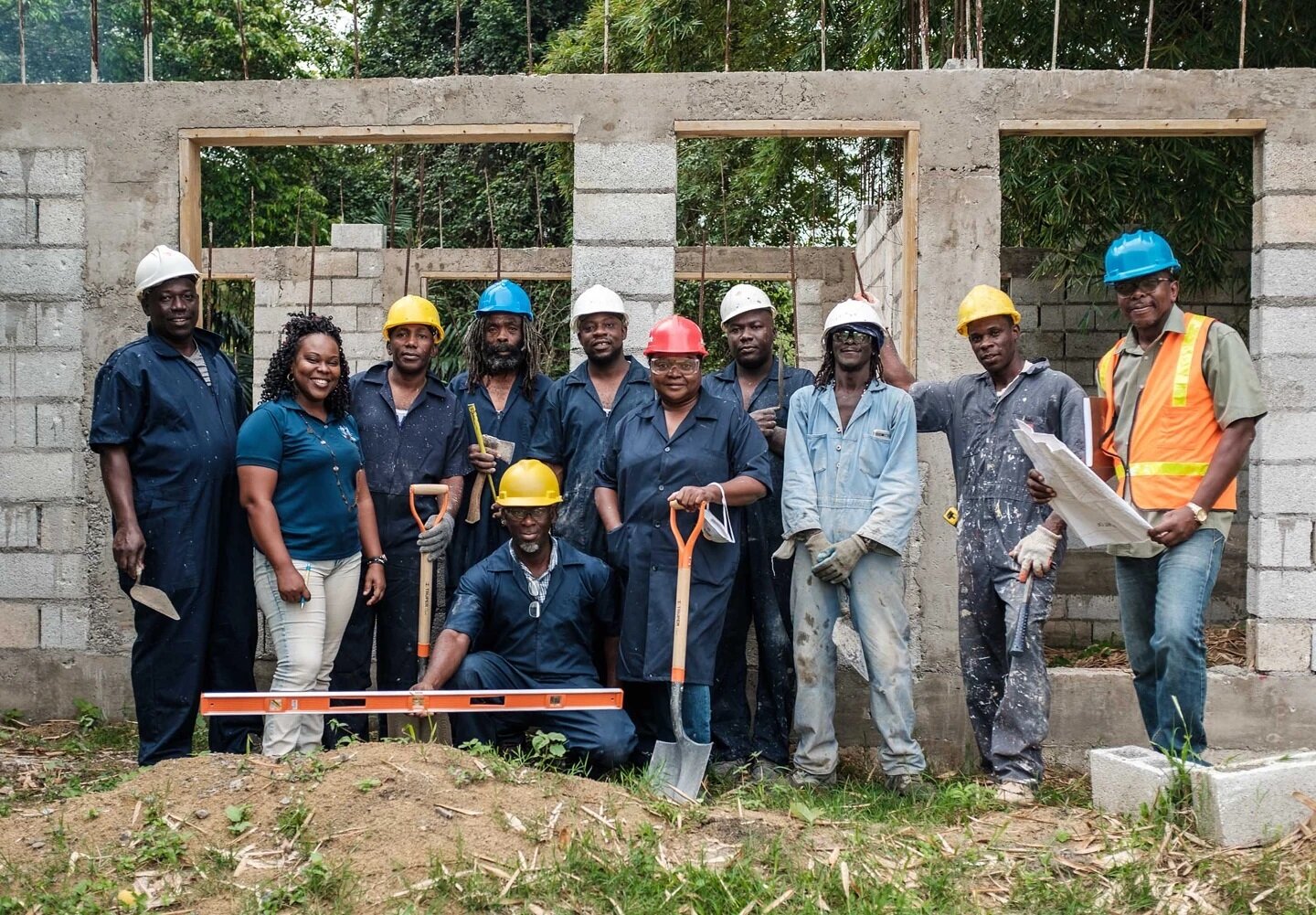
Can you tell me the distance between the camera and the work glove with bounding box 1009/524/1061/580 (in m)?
5.21

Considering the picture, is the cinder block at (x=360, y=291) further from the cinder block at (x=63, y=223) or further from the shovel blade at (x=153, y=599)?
the shovel blade at (x=153, y=599)

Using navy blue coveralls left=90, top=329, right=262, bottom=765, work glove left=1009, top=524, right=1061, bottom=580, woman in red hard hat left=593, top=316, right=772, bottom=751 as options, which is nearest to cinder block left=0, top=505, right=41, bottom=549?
navy blue coveralls left=90, top=329, right=262, bottom=765

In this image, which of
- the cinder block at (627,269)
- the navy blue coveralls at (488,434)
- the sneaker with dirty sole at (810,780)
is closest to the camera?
the sneaker with dirty sole at (810,780)

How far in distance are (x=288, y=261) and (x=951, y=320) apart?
8.02 metres

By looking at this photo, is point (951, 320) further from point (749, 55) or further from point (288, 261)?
point (749, 55)

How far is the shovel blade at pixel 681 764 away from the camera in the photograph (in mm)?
5051

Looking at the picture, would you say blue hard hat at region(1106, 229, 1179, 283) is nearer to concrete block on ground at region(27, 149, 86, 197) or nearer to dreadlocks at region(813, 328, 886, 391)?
dreadlocks at region(813, 328, 886, 391)

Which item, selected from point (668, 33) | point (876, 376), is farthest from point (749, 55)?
point (876, 376)

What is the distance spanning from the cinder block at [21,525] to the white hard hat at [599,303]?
2.99 m

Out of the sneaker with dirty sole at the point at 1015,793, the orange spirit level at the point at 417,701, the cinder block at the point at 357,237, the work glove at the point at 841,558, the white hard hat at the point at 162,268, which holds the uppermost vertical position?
the cinder block at the point at 357,237

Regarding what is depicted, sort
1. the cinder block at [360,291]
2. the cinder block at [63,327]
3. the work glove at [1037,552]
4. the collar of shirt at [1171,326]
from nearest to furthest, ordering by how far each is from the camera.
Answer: the collar of shirt at [1171,326] < the work glove at [1037,552] < the cinder block at [63,327] < the cinder block at [360,291]

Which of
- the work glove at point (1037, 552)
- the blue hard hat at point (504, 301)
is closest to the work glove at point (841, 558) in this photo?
the work glove at point (1037, 552)

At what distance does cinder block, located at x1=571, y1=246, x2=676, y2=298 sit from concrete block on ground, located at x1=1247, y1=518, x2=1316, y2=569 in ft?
9.99

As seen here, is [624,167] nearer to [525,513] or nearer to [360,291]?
[525,513]
